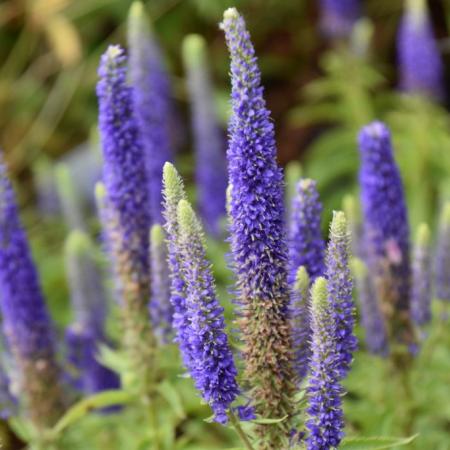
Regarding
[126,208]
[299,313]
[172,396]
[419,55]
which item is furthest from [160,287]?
[419,55]

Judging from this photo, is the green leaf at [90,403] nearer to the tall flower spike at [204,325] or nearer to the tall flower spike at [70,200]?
the tall flower spike at [204,325]

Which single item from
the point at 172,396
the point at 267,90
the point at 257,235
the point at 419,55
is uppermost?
the point at 267,90

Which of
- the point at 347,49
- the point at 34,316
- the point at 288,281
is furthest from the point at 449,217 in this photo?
the point at 347,49

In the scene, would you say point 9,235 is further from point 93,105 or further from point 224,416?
point 93,105

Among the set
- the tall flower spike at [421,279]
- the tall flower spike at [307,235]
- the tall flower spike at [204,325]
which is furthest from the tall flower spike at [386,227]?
the tall flower spike at [204,325]

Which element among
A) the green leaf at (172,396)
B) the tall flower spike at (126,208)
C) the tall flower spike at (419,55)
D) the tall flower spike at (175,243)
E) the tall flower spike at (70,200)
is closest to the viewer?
the tall flower spike at (175,243)

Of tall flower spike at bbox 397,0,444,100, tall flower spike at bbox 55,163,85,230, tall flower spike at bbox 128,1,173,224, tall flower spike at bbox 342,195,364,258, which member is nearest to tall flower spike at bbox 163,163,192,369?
tall flower spike at bbox 342,195,364,258

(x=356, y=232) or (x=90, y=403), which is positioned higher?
(x=356, y=232)

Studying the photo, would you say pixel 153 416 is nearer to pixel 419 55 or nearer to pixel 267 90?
pixel 419 55
